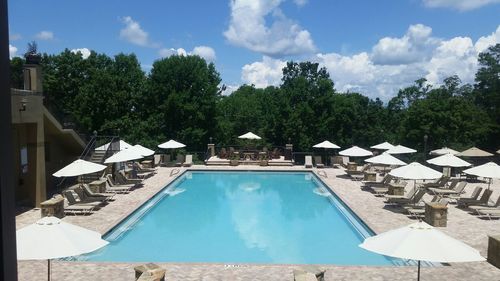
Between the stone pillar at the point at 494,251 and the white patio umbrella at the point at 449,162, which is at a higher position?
the white patio umbrella at the point at 449,162

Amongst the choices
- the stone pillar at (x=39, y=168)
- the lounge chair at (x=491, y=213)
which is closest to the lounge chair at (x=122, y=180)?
→ the stone pillar at (x=39, y=168)

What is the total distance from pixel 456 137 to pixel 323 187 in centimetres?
1581

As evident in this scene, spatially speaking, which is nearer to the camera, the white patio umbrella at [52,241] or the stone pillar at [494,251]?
the white patio umbrella at [52,241]

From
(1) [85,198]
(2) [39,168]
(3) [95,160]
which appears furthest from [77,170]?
(3) [95,160]

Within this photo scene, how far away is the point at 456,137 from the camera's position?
118 ft

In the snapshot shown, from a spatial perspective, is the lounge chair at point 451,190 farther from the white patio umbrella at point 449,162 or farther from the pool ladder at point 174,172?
the pool ladder at point 174,172

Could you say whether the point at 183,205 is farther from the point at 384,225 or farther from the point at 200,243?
the point at 384,225

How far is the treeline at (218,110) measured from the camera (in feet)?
120

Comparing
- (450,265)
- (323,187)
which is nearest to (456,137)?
(323,187)

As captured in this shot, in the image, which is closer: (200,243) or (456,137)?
(200,243)

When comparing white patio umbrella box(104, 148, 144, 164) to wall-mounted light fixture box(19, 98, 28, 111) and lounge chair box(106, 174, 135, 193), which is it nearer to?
lounge chair box(106, 174, 135, 193)

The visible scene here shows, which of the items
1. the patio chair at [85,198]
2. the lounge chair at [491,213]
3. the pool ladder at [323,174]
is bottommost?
the lounge chair at [491,213]

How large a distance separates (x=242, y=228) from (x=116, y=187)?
25.3ft

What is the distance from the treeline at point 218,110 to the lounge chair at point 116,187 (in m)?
14.2
